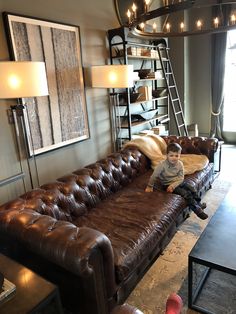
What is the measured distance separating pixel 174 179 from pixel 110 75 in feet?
4.72

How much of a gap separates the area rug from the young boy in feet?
0.86

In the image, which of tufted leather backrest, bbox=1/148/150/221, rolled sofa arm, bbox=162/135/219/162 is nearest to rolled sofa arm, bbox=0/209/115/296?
tufted leather backrest, bbox=1/148/150/221

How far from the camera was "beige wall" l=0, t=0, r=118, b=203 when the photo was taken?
2.39 meters

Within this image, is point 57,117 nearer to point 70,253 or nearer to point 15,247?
point 15,247

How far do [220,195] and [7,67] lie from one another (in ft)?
9.17

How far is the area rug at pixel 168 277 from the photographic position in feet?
5.77

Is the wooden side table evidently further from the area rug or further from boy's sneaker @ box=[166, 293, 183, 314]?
the area rug

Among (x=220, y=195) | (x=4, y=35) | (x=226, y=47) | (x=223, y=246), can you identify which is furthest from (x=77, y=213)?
(x=226, y=47)

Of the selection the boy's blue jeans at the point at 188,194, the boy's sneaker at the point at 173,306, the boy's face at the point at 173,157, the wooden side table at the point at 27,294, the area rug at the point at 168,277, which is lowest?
the area rug at the point at 168,277

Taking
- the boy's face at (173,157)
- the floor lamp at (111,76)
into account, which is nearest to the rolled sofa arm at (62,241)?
the boy's face at (173,157)

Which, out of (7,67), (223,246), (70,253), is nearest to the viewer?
(70,253)

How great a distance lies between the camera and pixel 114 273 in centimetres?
155

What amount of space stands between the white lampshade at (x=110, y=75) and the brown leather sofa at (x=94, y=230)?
0.90 metres

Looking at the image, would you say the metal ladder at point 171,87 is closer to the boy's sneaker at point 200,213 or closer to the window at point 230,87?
the window at point 230,87
